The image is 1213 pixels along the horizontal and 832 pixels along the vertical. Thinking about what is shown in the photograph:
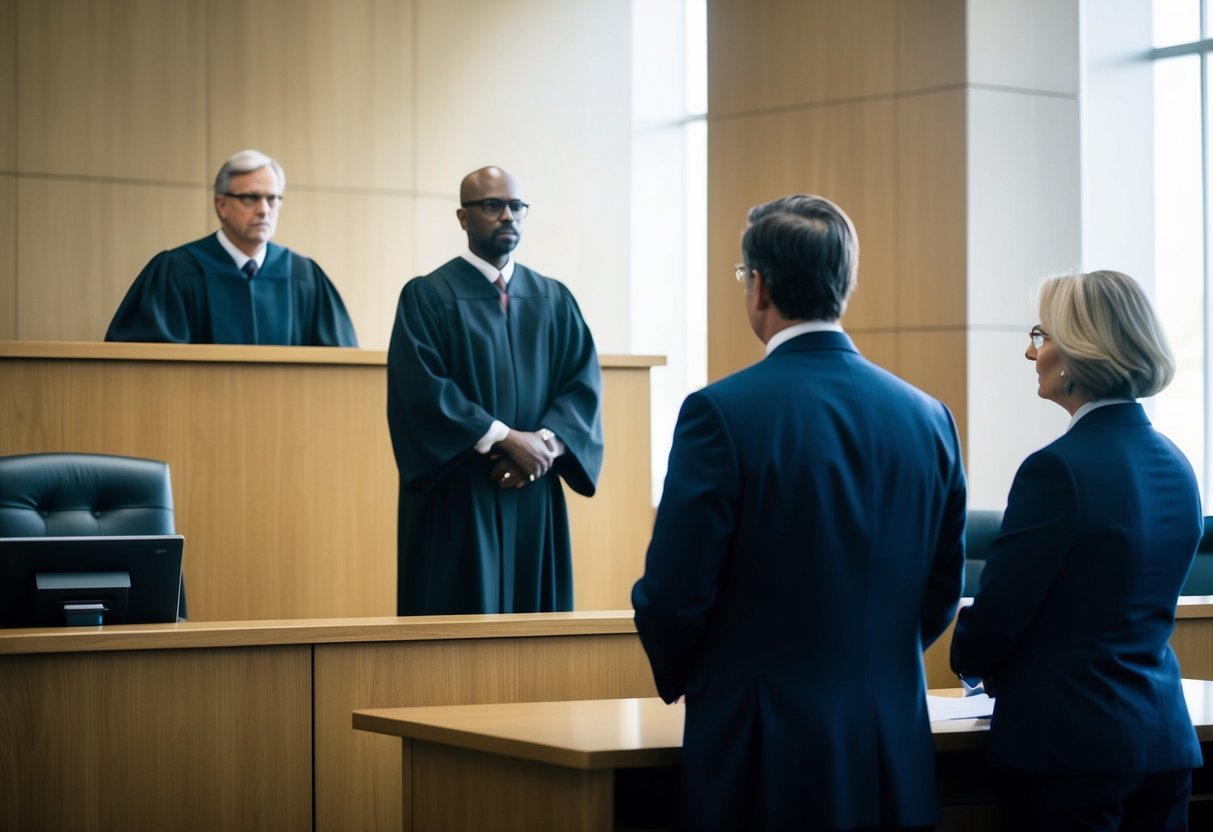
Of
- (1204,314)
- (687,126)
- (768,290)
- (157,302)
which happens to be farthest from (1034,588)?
(687,126)

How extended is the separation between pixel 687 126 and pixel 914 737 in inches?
298

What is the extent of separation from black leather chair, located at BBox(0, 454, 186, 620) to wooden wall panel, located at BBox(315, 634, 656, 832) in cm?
135

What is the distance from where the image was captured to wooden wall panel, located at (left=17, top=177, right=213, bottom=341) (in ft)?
24.7

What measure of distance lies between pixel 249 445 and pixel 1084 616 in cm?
348

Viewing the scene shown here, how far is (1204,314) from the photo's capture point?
7.48m

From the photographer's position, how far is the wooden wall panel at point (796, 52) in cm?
719

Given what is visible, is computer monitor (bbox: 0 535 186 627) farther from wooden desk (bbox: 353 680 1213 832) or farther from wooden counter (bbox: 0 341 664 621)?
wooden counter (bbox: 0 341 664 621)

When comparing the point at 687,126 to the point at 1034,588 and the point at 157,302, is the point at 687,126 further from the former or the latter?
the point at 1034,588

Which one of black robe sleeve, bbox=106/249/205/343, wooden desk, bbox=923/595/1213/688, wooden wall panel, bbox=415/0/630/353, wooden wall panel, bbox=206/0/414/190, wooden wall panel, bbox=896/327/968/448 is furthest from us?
wooden wall panel, bbox=415/0/630/353

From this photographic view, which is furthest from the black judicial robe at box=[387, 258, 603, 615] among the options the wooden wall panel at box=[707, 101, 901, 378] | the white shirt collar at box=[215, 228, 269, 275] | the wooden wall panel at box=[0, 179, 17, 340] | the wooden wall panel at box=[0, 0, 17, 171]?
the wooden wall panel at box=[0, 0, 17, 171]

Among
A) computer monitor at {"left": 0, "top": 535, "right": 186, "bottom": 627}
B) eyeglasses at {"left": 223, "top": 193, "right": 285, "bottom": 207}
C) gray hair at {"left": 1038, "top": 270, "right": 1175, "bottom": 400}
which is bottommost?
computer monitor at {"left": 0, "top": 535, "right": 186, "bottom": 627}

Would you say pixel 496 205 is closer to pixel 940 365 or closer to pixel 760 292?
pixel 760 292

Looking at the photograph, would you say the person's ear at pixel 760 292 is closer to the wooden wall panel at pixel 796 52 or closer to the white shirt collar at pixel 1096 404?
the white shirt collar at pixel 1096 404

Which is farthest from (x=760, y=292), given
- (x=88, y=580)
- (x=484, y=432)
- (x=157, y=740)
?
(x=484, y=432)
